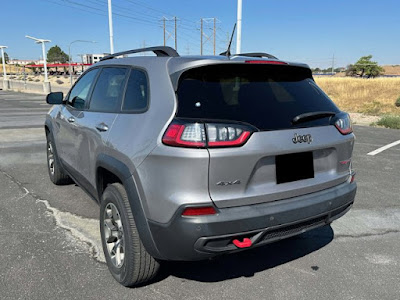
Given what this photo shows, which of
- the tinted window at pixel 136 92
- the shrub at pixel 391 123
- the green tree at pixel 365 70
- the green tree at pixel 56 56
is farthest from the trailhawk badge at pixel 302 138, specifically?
the green tree at pixel 56 56

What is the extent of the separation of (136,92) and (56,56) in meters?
151

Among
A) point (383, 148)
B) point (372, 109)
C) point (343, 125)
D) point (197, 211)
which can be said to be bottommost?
point (372, 109)

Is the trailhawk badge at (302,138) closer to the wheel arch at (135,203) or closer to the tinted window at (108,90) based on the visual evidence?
the wheel arch at (135,203)

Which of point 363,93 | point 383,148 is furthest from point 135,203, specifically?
point 363,93

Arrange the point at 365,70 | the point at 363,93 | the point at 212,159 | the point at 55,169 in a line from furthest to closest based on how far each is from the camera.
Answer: the point at 365,70 → the point at 363,93 → the point at 55,169 → the point at 212,159

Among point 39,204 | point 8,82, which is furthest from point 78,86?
point 8,82

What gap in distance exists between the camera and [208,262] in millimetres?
3021

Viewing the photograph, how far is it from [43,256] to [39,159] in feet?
13.5

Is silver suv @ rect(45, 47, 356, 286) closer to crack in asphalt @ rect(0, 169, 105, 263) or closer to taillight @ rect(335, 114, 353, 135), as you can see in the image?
taillight @ rect(335, 114, 353, 135)

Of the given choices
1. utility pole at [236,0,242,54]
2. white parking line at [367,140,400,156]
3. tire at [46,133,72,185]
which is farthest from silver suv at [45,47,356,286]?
utility pole at [236,0,242,54]

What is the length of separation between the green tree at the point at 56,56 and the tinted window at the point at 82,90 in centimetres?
14386

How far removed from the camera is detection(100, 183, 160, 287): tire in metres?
2.43

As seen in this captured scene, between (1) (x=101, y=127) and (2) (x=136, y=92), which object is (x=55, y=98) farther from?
(2) (x=136, y=92)

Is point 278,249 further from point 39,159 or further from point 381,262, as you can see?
point 39,159
